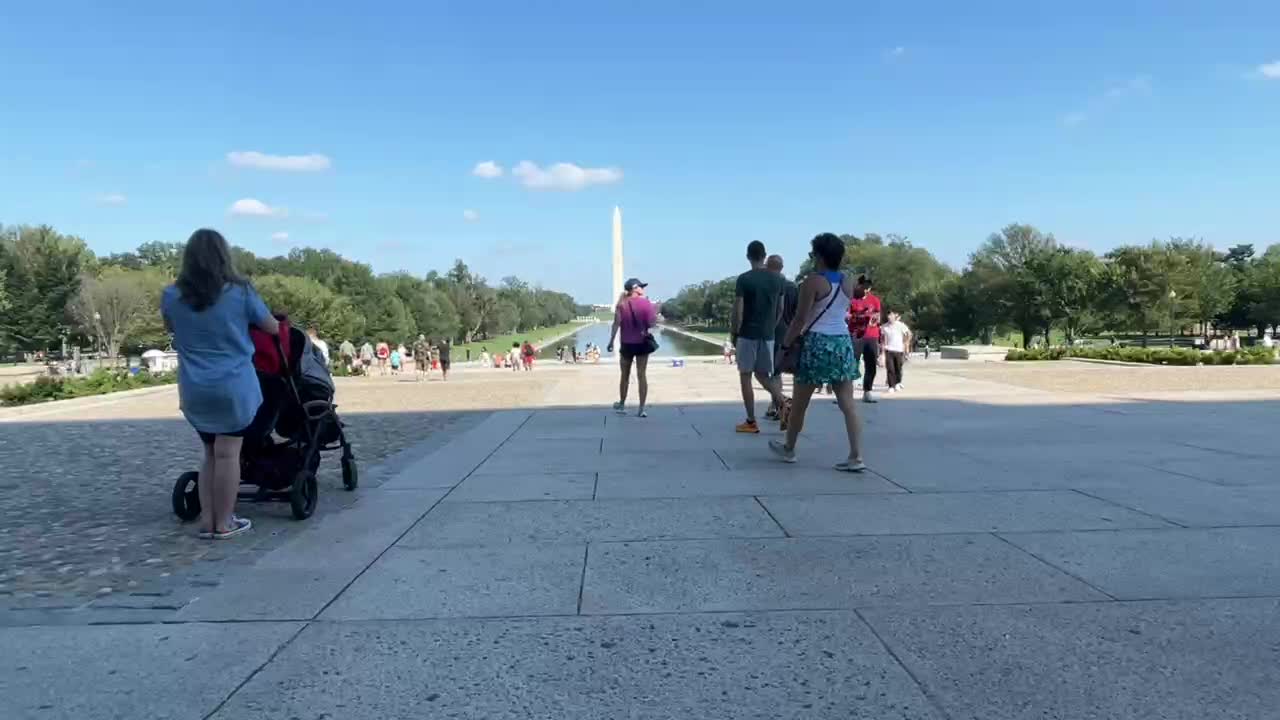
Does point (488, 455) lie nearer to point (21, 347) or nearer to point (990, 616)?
point (990, 616)

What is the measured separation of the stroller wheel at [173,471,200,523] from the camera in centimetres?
535

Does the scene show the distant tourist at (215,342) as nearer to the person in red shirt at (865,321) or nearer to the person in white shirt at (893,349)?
the person in red shirt at (865,321)

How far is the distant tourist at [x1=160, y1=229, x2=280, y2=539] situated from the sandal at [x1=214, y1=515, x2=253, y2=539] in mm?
340

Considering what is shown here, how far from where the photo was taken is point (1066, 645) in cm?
308

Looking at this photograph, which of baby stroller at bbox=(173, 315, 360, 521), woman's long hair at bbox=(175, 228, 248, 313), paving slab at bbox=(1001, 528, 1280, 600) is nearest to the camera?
paving slab at bbox=(1001, 528, 1280, 600)

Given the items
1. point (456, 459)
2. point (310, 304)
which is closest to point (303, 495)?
point (456, 459)

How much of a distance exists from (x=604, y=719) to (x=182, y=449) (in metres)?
7.68

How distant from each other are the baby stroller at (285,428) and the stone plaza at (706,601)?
0.20m

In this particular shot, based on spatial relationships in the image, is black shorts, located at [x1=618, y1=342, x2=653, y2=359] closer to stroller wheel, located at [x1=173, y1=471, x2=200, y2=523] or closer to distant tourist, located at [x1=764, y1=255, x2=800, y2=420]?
distant tourist, located at [x1=764, y1=255, x2=800, y2=420]

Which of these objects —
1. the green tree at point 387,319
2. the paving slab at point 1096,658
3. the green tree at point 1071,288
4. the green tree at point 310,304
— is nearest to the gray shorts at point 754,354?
the paving slab at point 1096,658

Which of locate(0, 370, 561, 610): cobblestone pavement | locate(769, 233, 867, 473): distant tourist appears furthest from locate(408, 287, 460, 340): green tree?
locate(769, 233, 867, 473): distant tourist

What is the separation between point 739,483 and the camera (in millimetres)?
6188

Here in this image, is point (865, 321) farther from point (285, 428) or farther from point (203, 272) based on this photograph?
point (203, 272)

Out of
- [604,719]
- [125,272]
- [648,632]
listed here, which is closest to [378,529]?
[648,632]
